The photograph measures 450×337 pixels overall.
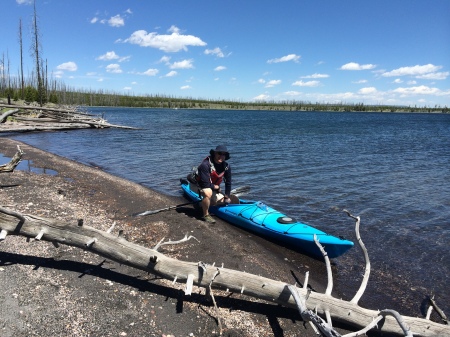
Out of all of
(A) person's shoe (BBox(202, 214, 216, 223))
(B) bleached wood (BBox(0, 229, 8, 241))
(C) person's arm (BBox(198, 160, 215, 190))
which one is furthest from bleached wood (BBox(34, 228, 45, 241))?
(A) person's shoe (BBox(202, 214, 216, 223))

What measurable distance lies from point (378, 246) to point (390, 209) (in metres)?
3.26

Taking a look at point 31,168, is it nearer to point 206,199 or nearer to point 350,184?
point 206,199

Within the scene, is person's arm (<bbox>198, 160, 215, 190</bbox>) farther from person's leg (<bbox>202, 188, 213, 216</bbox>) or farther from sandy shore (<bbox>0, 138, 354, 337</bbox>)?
sandy shore (<bbox>0, 138, 354, 337</bbox>)

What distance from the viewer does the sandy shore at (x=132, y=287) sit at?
4.26 meters

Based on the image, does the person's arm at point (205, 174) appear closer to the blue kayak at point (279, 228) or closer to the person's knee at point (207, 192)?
the person's knee at point (207, 192)

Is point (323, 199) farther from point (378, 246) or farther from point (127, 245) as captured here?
point (127, 245)

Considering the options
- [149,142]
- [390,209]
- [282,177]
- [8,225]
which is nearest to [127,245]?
[8,225]

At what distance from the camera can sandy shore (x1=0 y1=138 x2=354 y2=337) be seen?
14.0 feet

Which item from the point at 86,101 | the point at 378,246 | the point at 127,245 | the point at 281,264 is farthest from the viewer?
the point at 86,101

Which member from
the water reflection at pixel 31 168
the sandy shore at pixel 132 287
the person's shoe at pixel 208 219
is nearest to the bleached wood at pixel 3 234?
the sandy shore at pixel 132 287

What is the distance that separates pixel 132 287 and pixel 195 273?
1155 mm

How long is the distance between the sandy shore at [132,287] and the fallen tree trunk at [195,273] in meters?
0.38

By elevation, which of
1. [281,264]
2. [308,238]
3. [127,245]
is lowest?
[281,264]

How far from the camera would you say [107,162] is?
1838cm
